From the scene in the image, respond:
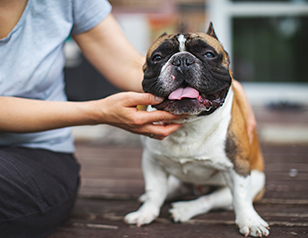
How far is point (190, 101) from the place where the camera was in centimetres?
121

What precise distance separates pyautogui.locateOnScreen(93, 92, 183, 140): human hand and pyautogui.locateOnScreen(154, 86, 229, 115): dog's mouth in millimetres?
37

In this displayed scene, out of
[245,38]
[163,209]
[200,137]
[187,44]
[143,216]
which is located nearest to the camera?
[187,44]

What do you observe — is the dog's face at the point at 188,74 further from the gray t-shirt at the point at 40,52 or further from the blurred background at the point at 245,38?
the blurred background at the point at 245,38

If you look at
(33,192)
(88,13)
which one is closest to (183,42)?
(88,13)

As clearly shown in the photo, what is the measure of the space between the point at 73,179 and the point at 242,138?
30.8 inches

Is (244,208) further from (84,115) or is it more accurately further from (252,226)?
(84,115)

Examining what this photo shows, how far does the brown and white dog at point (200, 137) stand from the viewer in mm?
1225

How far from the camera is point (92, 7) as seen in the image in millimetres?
1603

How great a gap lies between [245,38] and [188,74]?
3.99 metres

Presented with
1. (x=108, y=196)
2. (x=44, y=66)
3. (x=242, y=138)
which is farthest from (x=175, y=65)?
(x=108, y=196)

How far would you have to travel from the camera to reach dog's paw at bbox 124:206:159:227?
150cm

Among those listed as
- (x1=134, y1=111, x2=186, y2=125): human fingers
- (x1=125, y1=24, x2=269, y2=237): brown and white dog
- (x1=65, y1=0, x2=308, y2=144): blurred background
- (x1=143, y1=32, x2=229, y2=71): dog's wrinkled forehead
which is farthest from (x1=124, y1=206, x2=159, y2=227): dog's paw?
(x1=65, y1=0, x2=308, y2=144): blurred background

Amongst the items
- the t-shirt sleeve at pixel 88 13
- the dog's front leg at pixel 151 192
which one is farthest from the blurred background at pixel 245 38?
the dog's front leg at pixel 151 192

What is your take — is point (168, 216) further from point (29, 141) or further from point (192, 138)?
point (29, 141)
